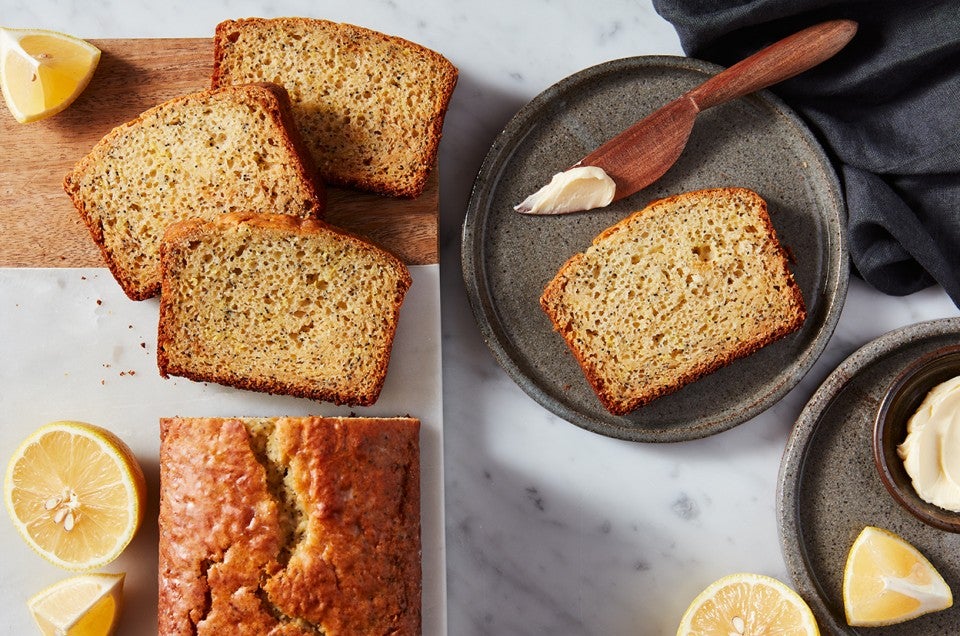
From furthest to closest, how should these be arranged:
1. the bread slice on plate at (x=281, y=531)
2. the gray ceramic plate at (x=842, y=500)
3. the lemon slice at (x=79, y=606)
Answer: the gray ceramic plate at (x=842, y=500)
the lemon slice at (x=79, y=606)
the bread slice on plate at (x=281, y=531)

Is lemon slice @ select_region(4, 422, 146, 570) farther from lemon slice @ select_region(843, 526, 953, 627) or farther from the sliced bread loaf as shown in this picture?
lemon slice @ select_region(843, 526, 953, 627)

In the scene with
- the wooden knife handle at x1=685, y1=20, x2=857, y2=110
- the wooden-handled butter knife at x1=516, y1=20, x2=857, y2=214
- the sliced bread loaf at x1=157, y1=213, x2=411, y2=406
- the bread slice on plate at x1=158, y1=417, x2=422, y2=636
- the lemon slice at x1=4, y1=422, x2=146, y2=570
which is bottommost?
the lemon slice at x1=4, y1=422, x2=146, y2=570

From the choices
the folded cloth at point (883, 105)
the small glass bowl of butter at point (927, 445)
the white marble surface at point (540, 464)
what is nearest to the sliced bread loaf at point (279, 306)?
the white marble surface at point (540, 464)

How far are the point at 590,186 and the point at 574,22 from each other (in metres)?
0.60

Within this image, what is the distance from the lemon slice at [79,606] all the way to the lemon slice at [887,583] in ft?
7.35

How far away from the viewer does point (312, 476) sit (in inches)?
84.0

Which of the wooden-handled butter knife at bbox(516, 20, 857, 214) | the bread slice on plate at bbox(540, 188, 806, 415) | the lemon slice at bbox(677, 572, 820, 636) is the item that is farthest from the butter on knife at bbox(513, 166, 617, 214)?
the lemon slice at bbox(677, 572, 820, 636)

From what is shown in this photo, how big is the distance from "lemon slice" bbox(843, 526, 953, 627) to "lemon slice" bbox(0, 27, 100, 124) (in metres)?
2.83

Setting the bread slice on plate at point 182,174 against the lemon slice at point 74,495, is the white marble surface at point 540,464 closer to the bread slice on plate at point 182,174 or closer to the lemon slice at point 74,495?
the bread slice on plate at point 182,174

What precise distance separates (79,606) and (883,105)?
9.42 feet

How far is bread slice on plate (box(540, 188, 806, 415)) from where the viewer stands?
2.53 meters

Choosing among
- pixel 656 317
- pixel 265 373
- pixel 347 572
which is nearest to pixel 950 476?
pixel 656 317

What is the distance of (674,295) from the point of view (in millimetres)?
2537

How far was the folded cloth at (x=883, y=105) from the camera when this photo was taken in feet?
8.29
